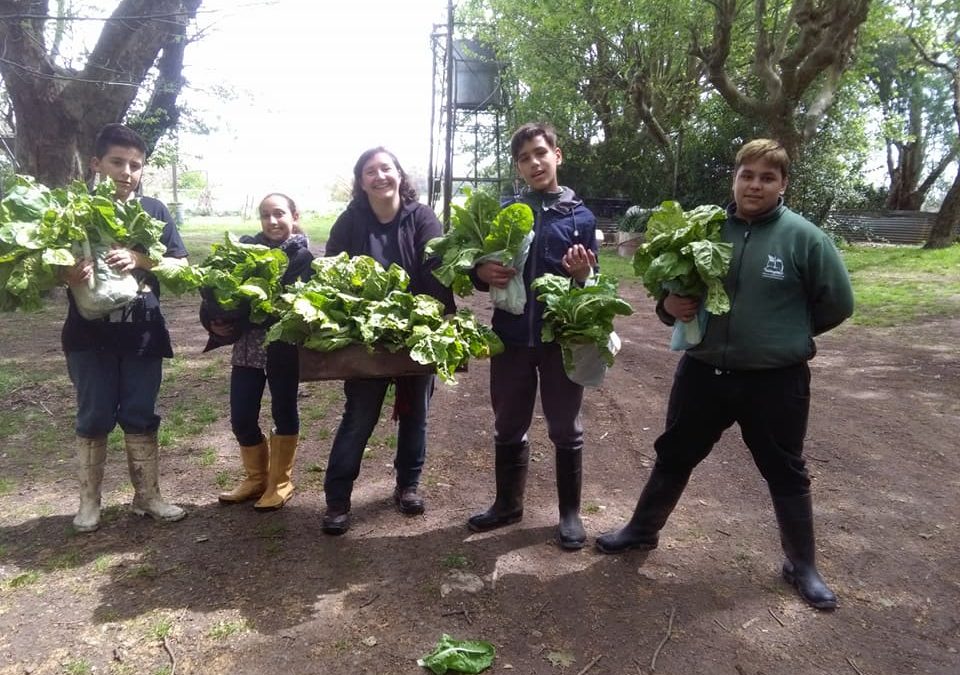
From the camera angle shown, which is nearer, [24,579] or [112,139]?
[24,579]

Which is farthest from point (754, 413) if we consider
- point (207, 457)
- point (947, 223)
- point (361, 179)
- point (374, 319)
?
point (947, 223)

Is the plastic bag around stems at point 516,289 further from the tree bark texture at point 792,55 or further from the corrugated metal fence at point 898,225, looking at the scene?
the corrugated metal fence at point 898,225

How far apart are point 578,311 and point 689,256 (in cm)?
55

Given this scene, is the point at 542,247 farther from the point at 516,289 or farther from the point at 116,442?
the point at 116,442

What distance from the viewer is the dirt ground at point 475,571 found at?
2.67 m

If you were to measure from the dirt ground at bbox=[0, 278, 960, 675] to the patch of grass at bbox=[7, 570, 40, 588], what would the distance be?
0.06 ft

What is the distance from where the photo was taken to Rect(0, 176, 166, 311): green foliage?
299cm

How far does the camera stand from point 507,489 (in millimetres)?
3684

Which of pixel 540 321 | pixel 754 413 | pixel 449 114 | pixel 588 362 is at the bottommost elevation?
A: pixel 754 413

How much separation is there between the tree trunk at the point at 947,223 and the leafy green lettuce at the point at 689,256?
56.4 feet

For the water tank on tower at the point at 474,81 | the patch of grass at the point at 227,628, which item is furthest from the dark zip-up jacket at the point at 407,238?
the water tank on tower at the point at 474,81

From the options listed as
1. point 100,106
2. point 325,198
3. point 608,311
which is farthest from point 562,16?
point 325,198

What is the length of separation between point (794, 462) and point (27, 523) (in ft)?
13.5

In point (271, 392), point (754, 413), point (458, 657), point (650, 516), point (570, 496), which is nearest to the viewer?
point (458, 657)
